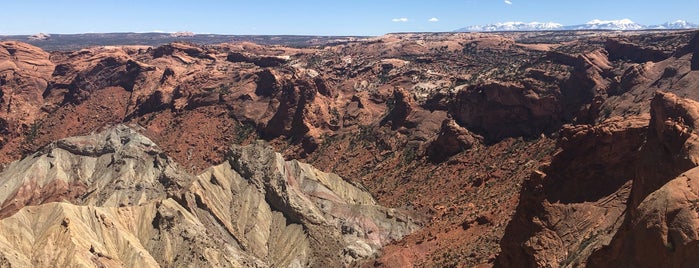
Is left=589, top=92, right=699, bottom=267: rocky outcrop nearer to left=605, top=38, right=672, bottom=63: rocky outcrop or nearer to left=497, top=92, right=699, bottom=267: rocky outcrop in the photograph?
left=497, top=92, right=699, bottom=267: rocky outcrop

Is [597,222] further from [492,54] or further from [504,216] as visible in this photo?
[492,54]

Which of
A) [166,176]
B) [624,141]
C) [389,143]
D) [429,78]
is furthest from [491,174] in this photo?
[429,78]

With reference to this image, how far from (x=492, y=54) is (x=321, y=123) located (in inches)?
3339

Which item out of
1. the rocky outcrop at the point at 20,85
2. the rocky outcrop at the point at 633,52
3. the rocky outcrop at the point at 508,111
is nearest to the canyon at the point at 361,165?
the rocky outcrop at the point at 508,111

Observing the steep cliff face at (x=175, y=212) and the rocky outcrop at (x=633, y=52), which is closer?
the steep cliff face at (x=175, y=212)

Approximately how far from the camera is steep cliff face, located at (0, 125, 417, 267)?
1988 inches

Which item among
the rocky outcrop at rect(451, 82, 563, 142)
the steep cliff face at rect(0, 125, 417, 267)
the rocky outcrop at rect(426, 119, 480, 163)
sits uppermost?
the rocky outcrop at rect(451, 82, 563, 142)

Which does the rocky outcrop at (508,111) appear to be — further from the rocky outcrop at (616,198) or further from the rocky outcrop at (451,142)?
the rocky outcrop at (616,198)

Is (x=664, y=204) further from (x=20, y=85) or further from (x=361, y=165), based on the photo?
(x=20, y=85)

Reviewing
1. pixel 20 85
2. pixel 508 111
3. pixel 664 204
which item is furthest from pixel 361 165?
pixel 20 85

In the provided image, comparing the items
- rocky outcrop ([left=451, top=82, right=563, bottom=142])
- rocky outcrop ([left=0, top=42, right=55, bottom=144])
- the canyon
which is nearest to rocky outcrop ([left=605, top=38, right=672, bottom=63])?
the canyon

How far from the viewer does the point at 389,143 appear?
9069 cm

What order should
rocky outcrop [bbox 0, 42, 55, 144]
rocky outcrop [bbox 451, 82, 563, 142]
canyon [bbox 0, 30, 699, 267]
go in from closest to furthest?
canyon [bbox 0, 30, 699, 267], rocky outcrop [bbox 451, 82, 563, 142], rocky outcrop [bbox 0, 42, 55, 144]

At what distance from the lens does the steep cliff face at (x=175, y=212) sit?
5050cm
